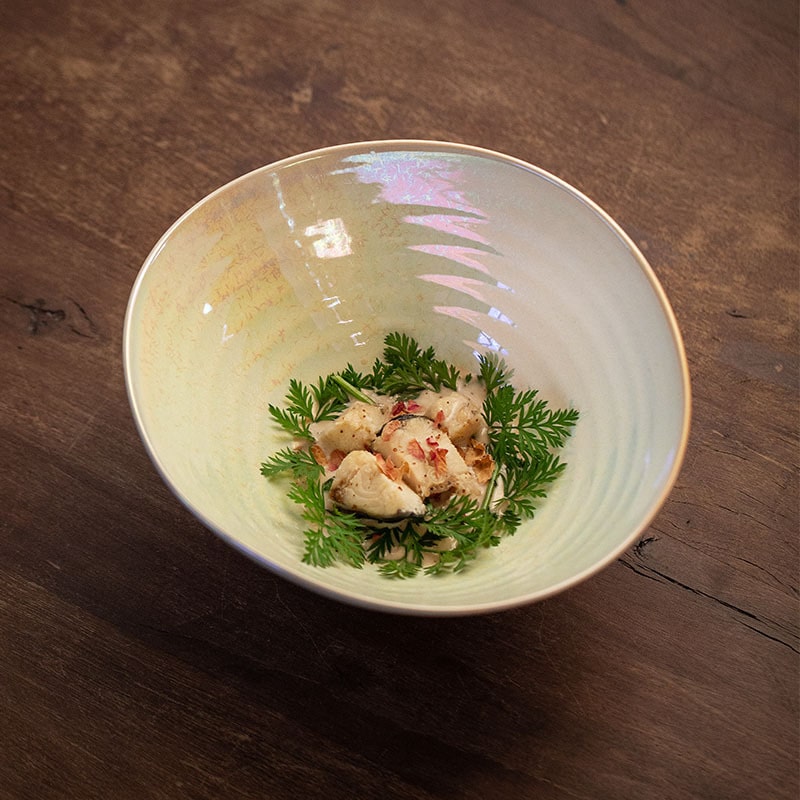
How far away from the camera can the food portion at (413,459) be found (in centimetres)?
101

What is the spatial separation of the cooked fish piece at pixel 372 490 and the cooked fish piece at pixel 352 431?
0.05m

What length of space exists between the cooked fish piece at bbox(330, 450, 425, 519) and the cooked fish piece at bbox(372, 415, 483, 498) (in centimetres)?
2

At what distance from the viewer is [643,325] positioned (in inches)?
41.2

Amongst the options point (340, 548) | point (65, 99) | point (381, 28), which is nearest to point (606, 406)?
point (340, 548)

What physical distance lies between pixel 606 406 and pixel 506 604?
34 centimetres

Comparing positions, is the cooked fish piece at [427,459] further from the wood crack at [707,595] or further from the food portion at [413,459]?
the wood crack at [707,595]

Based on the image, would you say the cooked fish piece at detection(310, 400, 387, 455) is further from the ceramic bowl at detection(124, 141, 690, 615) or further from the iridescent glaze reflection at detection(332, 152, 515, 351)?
the iridescent glaze reflection at detection(332, 152, 515, 351)

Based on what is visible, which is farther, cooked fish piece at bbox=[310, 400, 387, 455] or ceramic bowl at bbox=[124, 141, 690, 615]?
cooked fish piece at bbox=[310, 400, 387, 455]

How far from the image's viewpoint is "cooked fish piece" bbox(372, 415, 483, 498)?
3.44 feet

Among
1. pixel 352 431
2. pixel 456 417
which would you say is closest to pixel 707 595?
pixel 456 417

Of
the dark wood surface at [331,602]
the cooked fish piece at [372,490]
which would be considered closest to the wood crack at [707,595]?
the dark wood surface at [331,602]

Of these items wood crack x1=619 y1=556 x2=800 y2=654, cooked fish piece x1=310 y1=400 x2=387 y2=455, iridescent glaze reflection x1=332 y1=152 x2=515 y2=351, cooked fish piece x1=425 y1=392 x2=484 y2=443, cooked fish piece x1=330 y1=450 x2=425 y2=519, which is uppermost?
iridescent glaze reflection x1=332 y1=152 x2=515 y2=351

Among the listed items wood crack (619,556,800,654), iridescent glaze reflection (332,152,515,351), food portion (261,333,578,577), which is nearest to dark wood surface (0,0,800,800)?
wood crack (619,556,800,654)

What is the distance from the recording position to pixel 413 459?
1057mm
